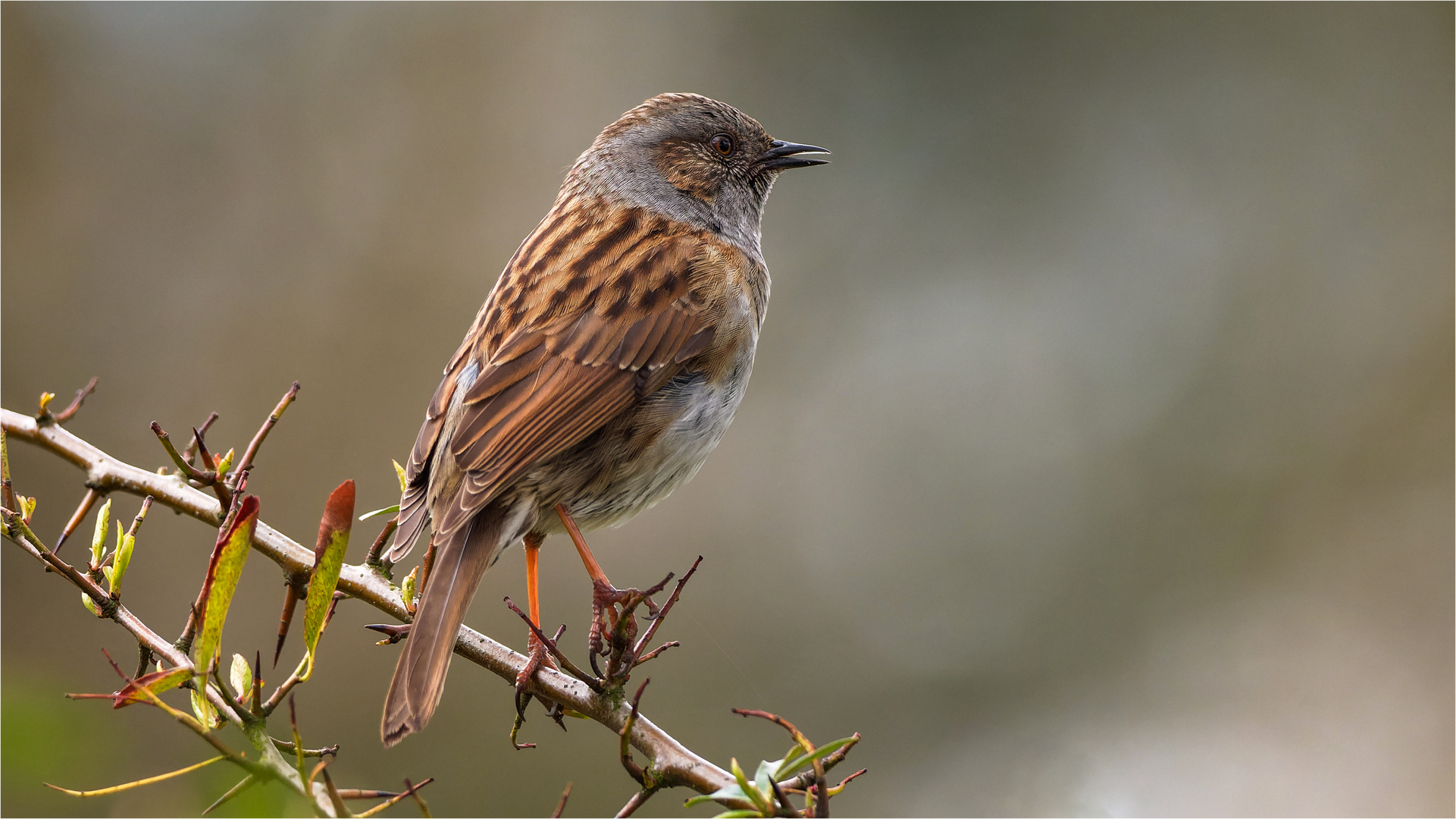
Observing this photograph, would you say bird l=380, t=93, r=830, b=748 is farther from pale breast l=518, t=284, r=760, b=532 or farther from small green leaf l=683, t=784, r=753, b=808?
small green leaf l=683, t=784, r=753, b=808

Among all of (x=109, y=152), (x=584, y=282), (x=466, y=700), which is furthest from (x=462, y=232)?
(x=584, y=282)

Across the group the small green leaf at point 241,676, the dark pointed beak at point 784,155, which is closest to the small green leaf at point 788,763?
the small green leaf at point 241,676

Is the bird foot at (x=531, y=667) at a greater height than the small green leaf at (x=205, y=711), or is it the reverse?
the bird foot at (x=531, y=667)

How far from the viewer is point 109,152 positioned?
7.45m

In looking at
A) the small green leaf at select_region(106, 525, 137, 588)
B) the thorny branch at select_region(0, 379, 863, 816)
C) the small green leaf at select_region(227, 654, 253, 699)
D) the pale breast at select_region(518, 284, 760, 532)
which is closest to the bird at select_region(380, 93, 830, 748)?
the pale breast at select_region(518, 284, 760, 532)

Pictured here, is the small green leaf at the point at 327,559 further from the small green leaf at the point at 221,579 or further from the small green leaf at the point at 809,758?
the small green leaf at the point at 809,758

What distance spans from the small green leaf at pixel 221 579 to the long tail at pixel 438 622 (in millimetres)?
335

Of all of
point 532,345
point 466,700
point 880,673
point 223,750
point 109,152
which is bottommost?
point 223,750

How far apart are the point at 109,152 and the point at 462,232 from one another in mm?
2710

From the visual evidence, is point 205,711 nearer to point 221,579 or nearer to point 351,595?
point 221,579

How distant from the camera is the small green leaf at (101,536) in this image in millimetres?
2123

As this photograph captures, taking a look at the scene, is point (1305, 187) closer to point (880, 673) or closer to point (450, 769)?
point (880, 673)

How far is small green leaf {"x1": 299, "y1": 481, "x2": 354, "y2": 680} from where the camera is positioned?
5.40 feet

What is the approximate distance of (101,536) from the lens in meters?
2.19
